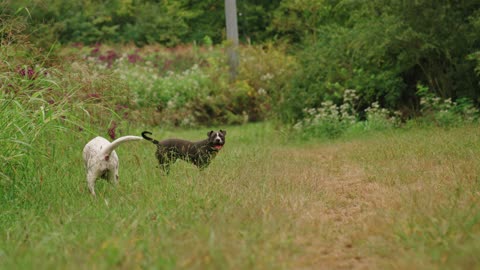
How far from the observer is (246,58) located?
19.8 meters

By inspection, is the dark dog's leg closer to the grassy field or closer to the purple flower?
the grassy field

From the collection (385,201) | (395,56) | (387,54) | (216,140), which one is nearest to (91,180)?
(216,140)

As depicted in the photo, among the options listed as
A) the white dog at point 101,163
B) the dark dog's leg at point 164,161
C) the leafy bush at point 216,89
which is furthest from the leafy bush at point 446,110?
the white dog at point 101,163

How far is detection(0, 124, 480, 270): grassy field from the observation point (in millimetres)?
3848

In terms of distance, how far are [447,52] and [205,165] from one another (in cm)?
633

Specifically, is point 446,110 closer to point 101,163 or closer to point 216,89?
point 101,163

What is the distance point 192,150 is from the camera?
8.14 metres

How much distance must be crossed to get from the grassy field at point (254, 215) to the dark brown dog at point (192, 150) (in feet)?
0.66

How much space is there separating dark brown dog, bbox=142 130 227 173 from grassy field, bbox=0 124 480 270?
0.20 metres

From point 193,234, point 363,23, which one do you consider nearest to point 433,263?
point 193,234

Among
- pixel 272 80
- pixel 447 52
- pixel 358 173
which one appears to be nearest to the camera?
pixel 358 173

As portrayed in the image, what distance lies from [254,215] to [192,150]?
3.24 meters

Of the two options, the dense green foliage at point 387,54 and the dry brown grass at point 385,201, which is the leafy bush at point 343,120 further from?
the dry brown grass at point 385,201

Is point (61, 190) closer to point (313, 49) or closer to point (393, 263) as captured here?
point (393, 263)
